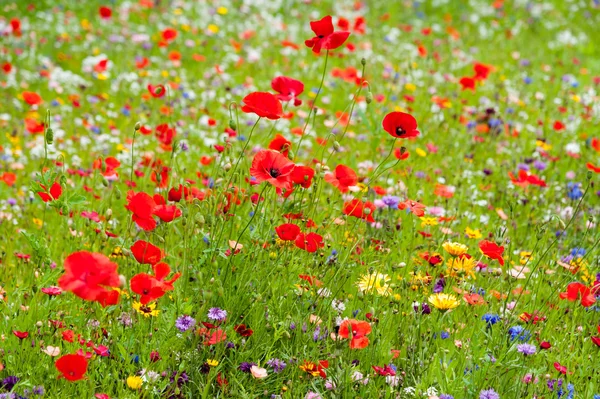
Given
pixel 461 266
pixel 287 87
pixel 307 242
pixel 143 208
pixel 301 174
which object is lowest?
pixel 461 266

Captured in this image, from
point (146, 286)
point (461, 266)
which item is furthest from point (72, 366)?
point (461, 266)

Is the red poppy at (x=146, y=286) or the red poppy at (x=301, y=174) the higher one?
the red poppy at (x=301, y=174)

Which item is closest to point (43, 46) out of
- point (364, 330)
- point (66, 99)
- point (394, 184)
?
point (66, 99)

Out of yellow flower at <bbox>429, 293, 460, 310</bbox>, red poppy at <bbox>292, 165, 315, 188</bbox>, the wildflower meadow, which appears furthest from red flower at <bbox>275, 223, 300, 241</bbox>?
yellow flower at <bbox>429, 293, 460, 310</bbox>

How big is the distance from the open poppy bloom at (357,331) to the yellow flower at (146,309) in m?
0.67

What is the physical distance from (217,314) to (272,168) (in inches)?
21.3

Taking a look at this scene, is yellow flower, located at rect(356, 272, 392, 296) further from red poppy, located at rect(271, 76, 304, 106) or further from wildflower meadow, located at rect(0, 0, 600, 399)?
red poppy, located at rect(271, 76, 304, 106)

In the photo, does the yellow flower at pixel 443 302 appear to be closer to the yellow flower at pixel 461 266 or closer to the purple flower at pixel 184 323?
the yellow flower at pixel 461 266

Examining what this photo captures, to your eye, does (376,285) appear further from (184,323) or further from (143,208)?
(143,208)

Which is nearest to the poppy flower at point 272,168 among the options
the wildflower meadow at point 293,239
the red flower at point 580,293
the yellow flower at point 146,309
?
the wildflower meadow at point 293,239

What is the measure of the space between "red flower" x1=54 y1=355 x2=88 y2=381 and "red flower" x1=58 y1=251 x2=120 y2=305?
285 millimetres

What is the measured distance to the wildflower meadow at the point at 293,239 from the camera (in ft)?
7.79

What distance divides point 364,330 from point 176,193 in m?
0.92

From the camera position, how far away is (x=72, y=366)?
2072mm
